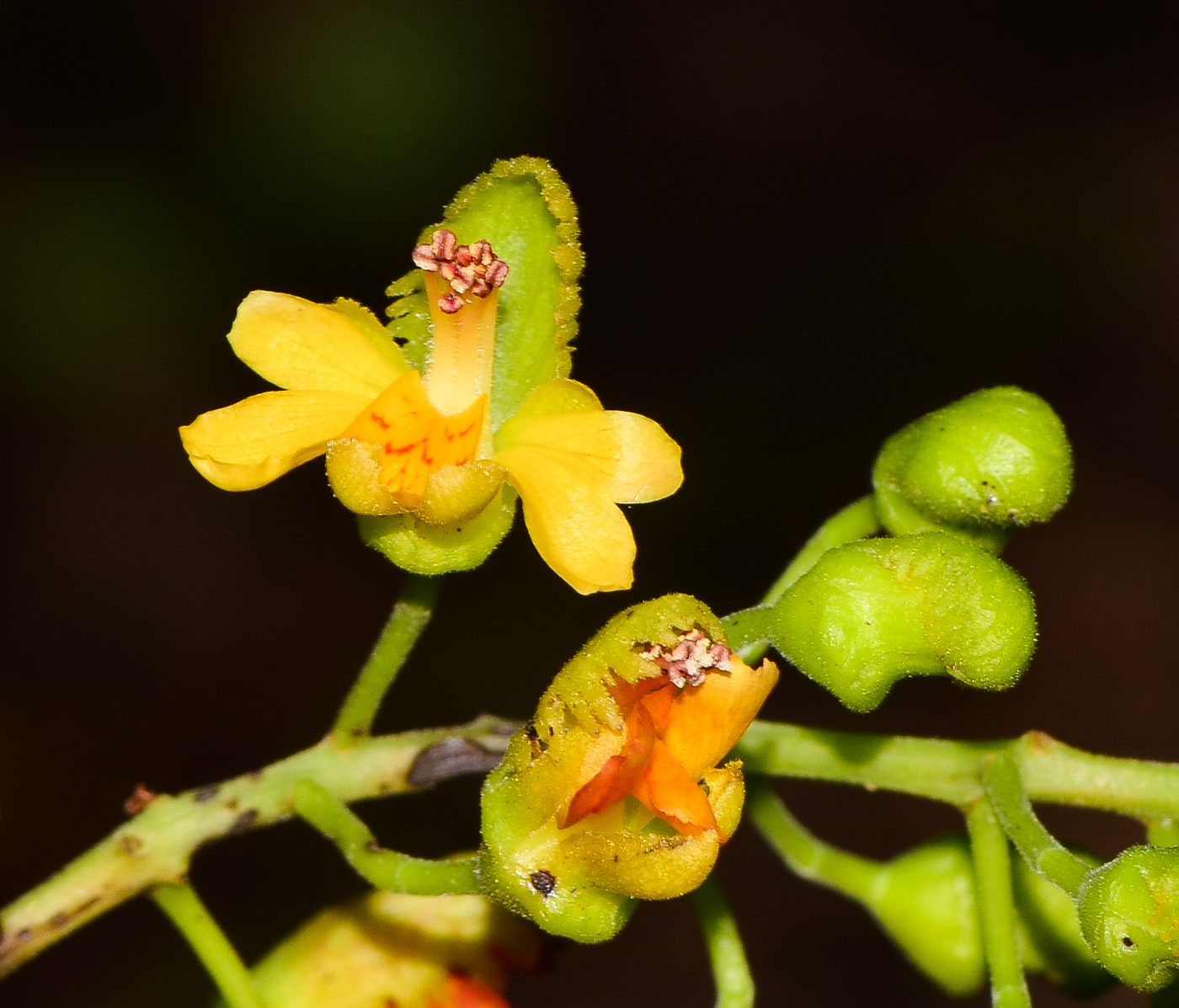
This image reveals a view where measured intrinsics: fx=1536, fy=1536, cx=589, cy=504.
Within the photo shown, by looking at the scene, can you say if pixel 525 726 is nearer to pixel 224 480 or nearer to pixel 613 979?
pixel 224 480

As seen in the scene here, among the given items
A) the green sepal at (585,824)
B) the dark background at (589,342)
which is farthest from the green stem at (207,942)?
the dark background at (589,342)

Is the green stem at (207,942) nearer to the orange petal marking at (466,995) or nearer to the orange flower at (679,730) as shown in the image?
the orange petal marking at (466,995)

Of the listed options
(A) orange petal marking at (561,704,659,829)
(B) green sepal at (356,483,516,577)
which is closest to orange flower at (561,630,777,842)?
(A) orange petal marking at (561,704,659,829)

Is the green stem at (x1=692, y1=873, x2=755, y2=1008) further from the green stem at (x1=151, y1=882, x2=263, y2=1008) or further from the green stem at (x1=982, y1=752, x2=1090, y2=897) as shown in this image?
the green stem at (x1=151, y1=882, x2=263, y2=1008)

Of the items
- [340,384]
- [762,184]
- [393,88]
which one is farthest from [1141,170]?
[340,384]

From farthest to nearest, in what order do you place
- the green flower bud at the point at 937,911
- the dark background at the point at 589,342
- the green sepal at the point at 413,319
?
the dark background at the point at 589,342
the green flower bud at the point at 937,911
the green sepal at the point at 413,319

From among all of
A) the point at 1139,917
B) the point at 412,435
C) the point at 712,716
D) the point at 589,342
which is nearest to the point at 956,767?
the point at 1139,917
